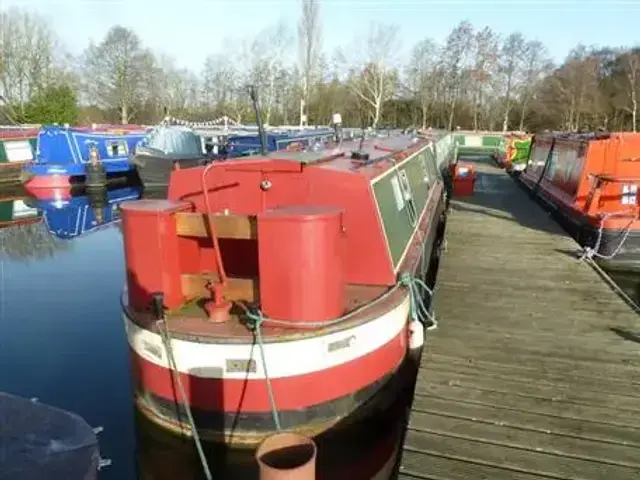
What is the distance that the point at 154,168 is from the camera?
23.0 m

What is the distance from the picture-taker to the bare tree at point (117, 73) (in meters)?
46.8

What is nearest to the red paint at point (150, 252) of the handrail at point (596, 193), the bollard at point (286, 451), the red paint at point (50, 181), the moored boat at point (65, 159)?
the bollard at point (286, 451)

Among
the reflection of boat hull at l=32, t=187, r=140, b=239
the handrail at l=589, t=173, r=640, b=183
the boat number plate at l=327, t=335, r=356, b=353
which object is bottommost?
the reflection of boat hull at l=32, t=187, r=140, b=239

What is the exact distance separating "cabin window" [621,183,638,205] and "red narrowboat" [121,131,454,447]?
692 cm

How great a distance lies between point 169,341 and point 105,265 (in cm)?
830

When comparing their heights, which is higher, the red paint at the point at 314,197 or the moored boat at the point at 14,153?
the red paint at the point at 314,197

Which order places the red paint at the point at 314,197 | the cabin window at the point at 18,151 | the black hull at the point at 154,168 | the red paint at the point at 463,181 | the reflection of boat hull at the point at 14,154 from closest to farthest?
the red paint at the point at 314,197
the red paint at the point at 463,181
the black hull at the point at 154,168
the reflection of boat hull at the point at 14,154
the cabin window at the point at 18,151

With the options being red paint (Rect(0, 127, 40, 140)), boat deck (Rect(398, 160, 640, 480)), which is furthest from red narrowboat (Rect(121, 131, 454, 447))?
red paint (Rect(0, 127, 40, 140))

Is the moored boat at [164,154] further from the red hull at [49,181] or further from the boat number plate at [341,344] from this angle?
the boat number plate at [341,344]

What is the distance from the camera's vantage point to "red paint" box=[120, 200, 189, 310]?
475 cm

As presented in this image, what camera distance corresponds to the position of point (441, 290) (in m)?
7.55

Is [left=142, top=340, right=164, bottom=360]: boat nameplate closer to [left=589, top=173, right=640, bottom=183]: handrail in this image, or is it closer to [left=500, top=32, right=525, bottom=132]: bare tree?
[left=589, top=173, right=640, bottom=183]: handrail

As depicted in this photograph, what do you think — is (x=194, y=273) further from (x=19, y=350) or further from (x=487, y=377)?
(x=19, y=350)

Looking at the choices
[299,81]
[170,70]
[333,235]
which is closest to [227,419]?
[333,235]
